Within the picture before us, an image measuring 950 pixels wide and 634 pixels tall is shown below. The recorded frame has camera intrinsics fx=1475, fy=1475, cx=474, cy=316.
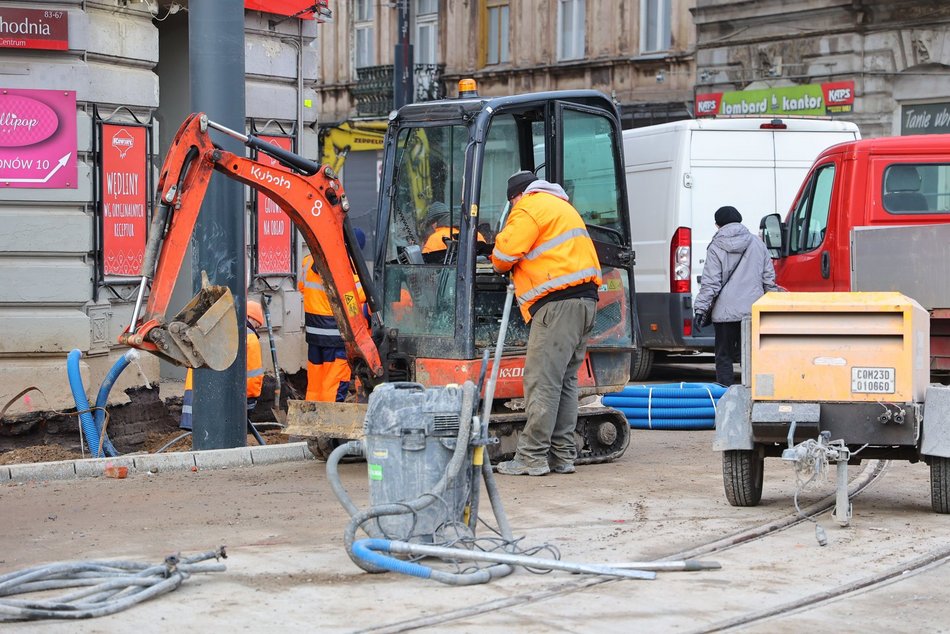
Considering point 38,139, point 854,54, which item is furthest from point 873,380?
point 854,54

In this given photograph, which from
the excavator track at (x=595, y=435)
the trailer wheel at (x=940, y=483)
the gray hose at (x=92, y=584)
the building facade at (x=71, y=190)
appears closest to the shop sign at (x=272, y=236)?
Answer: the building facade at (x=71, y=190)

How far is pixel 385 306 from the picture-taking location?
10.3m

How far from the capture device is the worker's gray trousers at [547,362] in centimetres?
945

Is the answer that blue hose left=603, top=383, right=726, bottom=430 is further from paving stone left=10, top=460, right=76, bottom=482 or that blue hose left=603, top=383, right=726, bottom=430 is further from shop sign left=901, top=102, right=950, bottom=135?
shop sign left=901, top=102, right=950, bottom=135

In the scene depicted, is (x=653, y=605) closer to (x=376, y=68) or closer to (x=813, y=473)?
(x=813, y=473)

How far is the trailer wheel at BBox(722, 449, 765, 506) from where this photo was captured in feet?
26.6

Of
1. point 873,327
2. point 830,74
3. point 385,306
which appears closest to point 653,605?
point 873,327

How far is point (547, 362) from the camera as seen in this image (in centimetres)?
946

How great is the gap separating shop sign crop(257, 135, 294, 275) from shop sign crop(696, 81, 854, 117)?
1396 centimetres

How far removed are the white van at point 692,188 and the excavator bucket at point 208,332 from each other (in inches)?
270

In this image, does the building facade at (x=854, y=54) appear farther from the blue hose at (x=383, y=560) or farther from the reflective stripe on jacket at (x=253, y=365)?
the blue hose at (x=383, y=560)

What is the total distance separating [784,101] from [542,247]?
18.7 metres

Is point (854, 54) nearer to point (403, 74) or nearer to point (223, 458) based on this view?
point (403, 74)

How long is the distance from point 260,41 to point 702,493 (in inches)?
306
